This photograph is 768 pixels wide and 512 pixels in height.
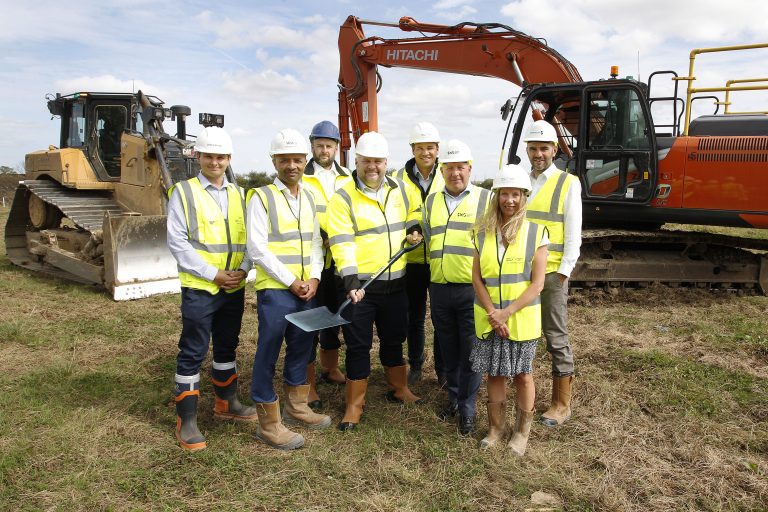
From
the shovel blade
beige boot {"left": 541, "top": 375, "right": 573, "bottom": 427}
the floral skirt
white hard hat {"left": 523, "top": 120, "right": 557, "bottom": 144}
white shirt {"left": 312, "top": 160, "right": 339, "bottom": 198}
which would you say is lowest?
beige boot {"left": 541, "top": 375, "right": 573, "bottom": 427}

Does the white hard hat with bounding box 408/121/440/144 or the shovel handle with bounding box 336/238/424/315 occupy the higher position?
the white hard hat with bounding box 408/121/440/144

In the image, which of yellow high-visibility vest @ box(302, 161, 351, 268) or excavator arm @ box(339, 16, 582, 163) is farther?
excavator arm @ box(339, 16, 582, 163)

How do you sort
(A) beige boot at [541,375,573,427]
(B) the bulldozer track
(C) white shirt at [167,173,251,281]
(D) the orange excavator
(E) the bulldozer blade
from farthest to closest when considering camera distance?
(B) the bulldozer track, (E) the bulldozer blade, (D) the orange excavator, (A) beige boot at [541,375,573,427], (C) white shirt at [167,173,251,281]

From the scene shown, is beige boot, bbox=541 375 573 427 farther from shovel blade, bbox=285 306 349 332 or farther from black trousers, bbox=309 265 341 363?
black trousers, bbox=309 265 341 363

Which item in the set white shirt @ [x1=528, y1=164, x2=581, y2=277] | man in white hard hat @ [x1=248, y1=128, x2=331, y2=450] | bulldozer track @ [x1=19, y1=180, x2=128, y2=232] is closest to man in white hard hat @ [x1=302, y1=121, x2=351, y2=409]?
man in white hard hat @ [x1=248, y1=128, x2=331, y2=450]

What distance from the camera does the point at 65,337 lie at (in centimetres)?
624

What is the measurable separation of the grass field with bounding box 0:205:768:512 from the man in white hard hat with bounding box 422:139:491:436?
435mm

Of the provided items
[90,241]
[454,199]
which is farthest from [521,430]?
[90,241]

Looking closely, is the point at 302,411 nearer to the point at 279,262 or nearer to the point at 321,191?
the point at 279,262

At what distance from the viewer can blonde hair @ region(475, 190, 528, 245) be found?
3.63 meters

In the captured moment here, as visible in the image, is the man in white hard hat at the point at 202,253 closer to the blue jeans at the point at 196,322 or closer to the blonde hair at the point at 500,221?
the blue jeans at the point at 196,322

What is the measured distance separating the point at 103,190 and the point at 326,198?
6.79 m

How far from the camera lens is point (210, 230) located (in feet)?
12.7

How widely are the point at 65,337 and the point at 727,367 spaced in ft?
20.6
